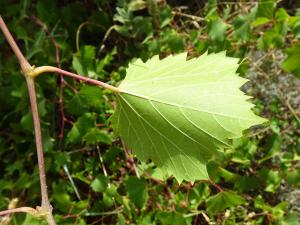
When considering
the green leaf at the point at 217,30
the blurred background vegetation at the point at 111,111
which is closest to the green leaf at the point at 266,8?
the blurred background vegetation at the point at 111,111

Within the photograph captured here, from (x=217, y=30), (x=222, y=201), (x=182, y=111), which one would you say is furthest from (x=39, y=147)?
(x=217, y=30)

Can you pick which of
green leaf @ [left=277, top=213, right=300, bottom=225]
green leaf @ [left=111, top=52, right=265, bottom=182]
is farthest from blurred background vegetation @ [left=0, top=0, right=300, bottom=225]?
green leaf @ [left=111, top=52, right=265, bottom=182]

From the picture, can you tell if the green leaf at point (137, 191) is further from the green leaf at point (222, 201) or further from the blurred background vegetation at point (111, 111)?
the green leaf at point (222, 201)

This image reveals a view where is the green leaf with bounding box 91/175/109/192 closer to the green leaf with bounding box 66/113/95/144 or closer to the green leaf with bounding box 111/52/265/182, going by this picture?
the green leaf with bounding box 66/113/95/144

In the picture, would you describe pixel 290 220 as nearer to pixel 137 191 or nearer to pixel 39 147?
pixel 137 191

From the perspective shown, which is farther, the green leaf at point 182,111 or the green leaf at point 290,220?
the green leaf at point 290,220

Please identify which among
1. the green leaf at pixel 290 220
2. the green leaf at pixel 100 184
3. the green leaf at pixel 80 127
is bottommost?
the green leaf at pixel 290 220

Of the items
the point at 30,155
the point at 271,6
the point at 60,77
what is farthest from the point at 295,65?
the point at 30,155
